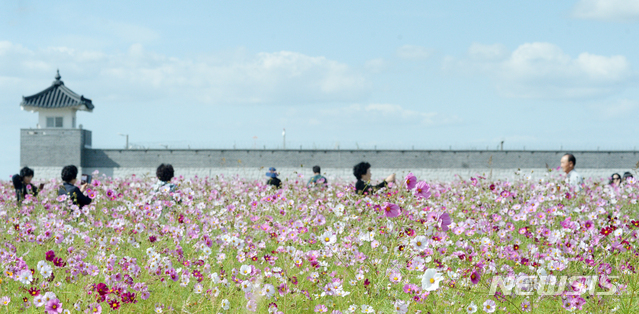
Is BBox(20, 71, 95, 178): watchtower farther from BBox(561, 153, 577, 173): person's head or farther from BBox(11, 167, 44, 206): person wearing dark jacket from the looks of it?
BBox(561, 153, 577, 173): person's head

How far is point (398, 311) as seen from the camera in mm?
2932

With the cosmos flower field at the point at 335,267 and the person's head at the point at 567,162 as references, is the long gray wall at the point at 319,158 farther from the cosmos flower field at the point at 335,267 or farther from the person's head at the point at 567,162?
the cosmos flower field at the point at 335,267

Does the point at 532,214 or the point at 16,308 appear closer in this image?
the point at 16,308

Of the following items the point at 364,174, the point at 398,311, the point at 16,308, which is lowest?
the point at 16,308

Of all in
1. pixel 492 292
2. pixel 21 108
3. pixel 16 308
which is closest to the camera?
pixel 492 292

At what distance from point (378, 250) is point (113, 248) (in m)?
2.18

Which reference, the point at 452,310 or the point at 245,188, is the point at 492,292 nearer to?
the point at 452,310

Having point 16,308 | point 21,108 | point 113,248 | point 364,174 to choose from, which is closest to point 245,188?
point 364,174

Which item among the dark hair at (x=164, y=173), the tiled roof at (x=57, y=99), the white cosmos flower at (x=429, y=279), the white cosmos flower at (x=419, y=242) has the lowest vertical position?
the white cosmos flower at (x=429, y=279)

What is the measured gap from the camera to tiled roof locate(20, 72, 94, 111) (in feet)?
113

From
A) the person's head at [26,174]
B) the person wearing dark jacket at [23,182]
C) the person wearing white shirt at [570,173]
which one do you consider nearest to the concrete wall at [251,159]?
the person wearing dark jacket at [23,182]

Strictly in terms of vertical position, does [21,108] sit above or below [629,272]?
above

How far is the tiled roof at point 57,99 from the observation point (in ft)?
113

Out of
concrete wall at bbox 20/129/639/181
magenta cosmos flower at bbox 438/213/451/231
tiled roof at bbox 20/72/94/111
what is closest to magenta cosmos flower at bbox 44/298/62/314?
magenta cosmos flower at bbox 438/213/451/231
